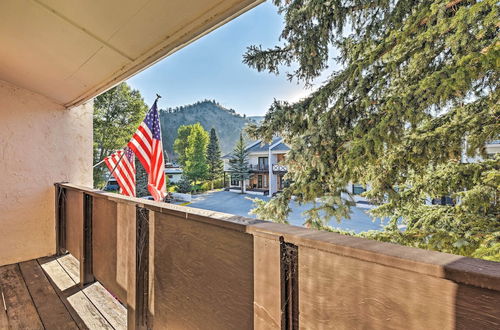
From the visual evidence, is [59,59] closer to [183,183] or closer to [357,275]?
[357,275]

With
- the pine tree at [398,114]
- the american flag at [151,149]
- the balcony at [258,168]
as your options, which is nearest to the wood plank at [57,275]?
the american flag at [151,149]

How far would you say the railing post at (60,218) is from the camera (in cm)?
297

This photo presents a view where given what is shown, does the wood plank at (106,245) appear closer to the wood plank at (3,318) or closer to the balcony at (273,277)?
the balcony at (273,277)

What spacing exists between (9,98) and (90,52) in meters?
1.80

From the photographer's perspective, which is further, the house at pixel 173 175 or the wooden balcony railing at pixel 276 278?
the house at pixel 173 175

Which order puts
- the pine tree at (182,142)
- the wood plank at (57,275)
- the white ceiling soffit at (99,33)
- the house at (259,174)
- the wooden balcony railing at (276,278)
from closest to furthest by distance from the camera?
the wooden balcony railing at (276,278) → the white ceiling soffit at (99,33) → the wood plank at (57,275) → the house at (259,174) → the pine tree at (182,142)

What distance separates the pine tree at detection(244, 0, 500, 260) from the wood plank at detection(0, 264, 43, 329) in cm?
306

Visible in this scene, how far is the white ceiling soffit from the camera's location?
1363 millimetres

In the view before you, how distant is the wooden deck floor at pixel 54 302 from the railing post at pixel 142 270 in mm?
392

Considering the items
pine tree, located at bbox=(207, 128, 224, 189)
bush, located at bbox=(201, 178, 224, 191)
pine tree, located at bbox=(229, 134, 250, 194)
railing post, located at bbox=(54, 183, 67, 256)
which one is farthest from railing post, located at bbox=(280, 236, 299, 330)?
pine tree, located at bbox=(207, 128, 224, 189)

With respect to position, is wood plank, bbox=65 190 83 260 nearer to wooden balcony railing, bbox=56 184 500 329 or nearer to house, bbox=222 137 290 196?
wooden balcony railing, bbox=56 184 500 329

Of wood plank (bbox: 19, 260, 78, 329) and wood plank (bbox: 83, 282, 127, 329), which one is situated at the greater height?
wood plank (bbox: 83, 282, 127, 329)

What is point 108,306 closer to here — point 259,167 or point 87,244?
point 87,244

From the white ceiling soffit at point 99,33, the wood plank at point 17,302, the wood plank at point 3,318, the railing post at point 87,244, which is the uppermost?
the white ceiling soffit at point 99,33
